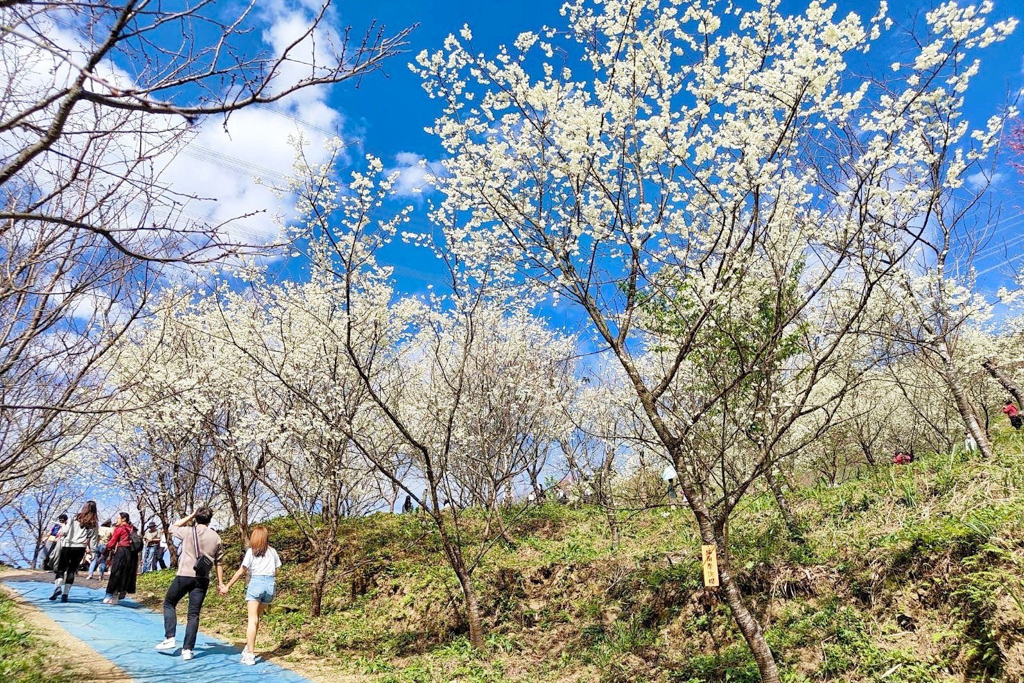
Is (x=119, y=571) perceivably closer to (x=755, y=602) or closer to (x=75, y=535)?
(x=75, y=535)

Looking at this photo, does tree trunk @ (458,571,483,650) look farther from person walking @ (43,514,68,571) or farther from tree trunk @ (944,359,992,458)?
person walking @ (43,514,68,571)

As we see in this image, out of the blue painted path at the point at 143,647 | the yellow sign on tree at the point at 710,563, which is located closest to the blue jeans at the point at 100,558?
the blue painted path at the point at 143,647

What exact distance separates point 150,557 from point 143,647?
611 inches

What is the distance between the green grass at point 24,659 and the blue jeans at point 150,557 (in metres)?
13.2

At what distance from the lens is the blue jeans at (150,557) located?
61.9 ft

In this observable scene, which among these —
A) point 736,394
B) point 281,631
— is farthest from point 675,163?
point 281,631

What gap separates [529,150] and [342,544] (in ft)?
40.0

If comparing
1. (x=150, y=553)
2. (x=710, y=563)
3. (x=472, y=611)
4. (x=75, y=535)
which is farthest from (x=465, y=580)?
(x=150, y=553)

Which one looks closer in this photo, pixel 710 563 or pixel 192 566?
pixel 710 563

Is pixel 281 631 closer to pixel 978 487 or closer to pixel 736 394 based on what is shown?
pixel 736 394

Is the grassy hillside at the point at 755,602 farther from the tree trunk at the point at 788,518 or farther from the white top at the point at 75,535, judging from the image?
the white top at the point at 75,535

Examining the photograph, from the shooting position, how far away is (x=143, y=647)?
704 centimetres

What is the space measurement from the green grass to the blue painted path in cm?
61

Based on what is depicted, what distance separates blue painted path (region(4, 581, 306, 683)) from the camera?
6027 millimetres
